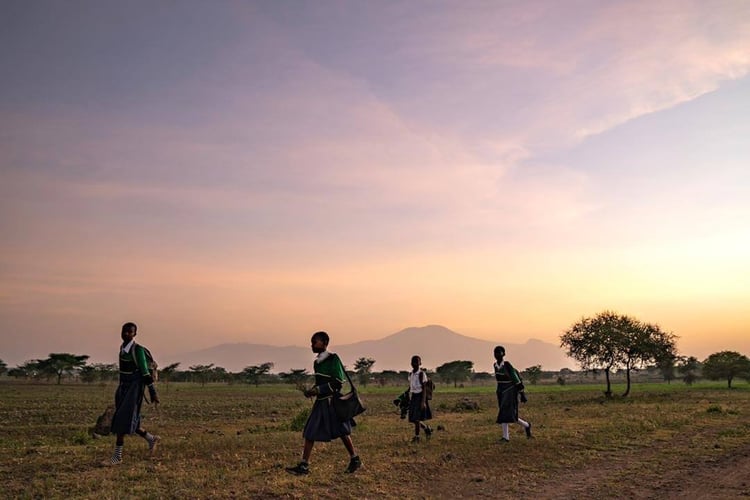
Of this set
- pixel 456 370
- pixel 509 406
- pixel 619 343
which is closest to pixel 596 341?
pixel 619 343

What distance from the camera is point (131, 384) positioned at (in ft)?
39.4

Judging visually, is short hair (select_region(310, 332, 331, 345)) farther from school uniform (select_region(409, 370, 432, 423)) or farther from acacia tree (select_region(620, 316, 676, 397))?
acacia tree (select_region(620, 316, 676, 397))

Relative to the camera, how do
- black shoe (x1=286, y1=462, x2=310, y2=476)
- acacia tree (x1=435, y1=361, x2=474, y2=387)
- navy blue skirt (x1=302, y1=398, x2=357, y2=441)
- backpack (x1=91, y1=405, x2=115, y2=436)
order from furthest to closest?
acacia tree (x1=435, y1=361, x2=474, y2=387)
backpack (x1=91, y1=405, x2=115, y2=436)
navy blue skirt (x1=302, y1=398, x2=357, y2=441)
black shoe (x1=286, y1=462, x2=310, y2=476)

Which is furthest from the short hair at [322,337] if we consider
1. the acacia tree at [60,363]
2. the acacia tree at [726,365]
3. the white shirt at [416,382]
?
the acacia tree at [60,363]

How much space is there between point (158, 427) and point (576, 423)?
17.2m

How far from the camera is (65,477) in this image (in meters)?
10.3

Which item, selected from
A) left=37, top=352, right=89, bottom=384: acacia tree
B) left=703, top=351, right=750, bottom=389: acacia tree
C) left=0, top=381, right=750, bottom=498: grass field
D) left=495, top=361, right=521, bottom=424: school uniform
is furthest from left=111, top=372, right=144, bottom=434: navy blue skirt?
left=37, top=352, right=89, bottom=384: acacia tree

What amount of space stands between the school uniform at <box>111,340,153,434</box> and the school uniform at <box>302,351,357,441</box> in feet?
12.8

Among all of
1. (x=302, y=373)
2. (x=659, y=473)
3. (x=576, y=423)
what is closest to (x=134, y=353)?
(x=659, y=473)

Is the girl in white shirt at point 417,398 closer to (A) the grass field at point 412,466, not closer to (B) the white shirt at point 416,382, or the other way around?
(B) the white shirt at point 416,382

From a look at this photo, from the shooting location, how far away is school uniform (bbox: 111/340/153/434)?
463 inches

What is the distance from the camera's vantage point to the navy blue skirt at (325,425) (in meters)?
10.7

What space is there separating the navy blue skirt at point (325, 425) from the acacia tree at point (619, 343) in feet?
118

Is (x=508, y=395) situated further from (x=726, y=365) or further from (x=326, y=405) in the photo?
(x=726, y=365)
